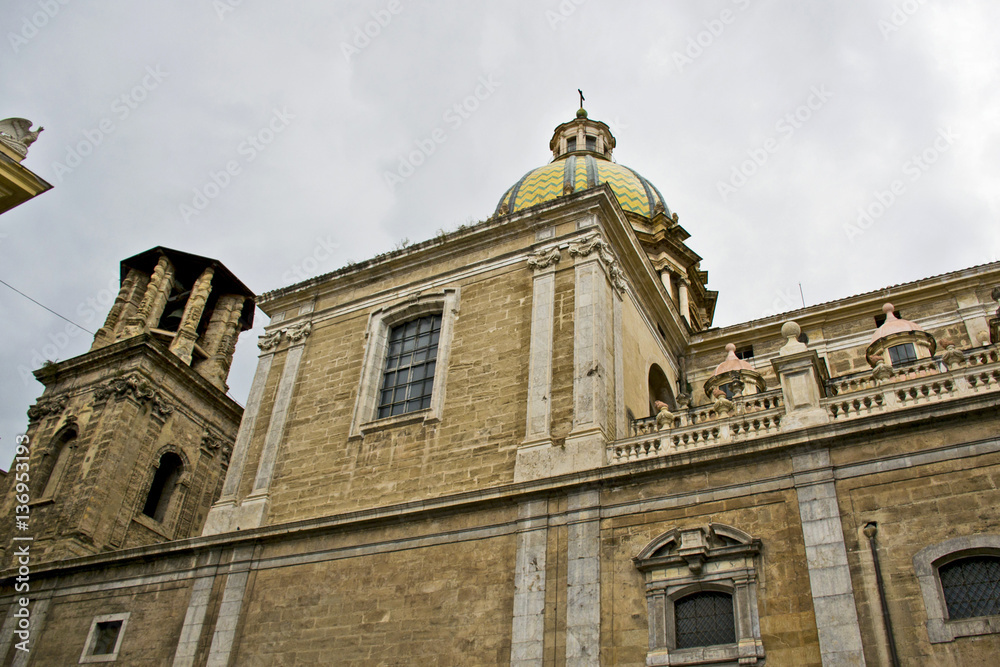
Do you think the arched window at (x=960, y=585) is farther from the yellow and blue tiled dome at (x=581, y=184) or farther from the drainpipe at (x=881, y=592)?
the yellow and blue tiled dome at (x=581, y=184)

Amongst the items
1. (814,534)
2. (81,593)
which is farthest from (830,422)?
(81,593)

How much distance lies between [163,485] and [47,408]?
12.7ft

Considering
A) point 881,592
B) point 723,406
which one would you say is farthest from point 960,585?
point 723,406

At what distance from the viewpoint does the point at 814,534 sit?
10219 millimetres

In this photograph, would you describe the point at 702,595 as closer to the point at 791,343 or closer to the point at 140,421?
the point at 791,343

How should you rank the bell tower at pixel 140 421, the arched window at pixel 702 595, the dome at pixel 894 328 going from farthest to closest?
the bell tower at pixel 140 421 < the dome at pixel 894 328 < the arched window at pixel 702 595

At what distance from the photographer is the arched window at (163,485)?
22453 mm

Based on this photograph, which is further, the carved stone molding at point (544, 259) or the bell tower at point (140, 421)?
the bell tower at point (140, 421)

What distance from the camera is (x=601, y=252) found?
1513cm

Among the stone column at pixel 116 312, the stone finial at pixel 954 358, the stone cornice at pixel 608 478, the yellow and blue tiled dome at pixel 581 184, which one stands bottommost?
the stone cornice at pixel 608 478

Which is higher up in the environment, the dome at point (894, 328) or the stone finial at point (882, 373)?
the dome at point (894, 328)

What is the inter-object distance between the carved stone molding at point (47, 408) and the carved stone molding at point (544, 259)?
14.8m

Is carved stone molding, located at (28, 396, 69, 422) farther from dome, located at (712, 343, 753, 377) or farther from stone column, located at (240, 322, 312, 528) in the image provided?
dome, located at (712, 343, 753, 377)

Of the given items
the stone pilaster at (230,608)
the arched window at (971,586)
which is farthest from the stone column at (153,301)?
the arched window at (971,586)
